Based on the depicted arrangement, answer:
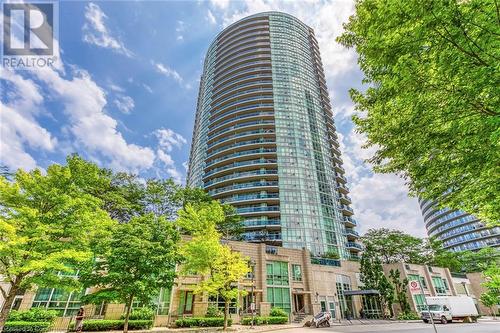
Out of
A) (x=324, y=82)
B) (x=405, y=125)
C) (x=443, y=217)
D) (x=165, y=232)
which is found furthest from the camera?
(x=443, y=217)

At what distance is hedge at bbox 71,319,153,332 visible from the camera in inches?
743

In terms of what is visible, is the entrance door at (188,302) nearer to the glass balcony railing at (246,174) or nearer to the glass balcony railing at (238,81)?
the glass balcony railing at (246,174)

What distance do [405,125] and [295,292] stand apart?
105 ft

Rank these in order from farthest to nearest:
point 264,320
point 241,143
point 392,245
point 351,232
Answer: point 241,143, point 351,232, point 392,245, point 264,320

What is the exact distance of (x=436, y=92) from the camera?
7078mm

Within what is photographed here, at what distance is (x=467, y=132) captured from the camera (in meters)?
7.13

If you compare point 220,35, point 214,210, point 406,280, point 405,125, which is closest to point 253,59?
point 220,35

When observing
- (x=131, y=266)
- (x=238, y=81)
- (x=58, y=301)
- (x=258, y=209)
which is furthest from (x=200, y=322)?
(x=238, y=81)

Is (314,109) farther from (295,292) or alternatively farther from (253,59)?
(295,292)

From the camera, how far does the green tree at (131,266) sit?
17141 mm

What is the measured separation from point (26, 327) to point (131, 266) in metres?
7.87

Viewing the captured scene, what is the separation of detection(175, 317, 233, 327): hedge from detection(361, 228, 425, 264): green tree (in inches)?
1483

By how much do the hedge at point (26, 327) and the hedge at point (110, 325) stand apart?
1.71 m

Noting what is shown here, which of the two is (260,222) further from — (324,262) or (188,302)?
(188,302)
